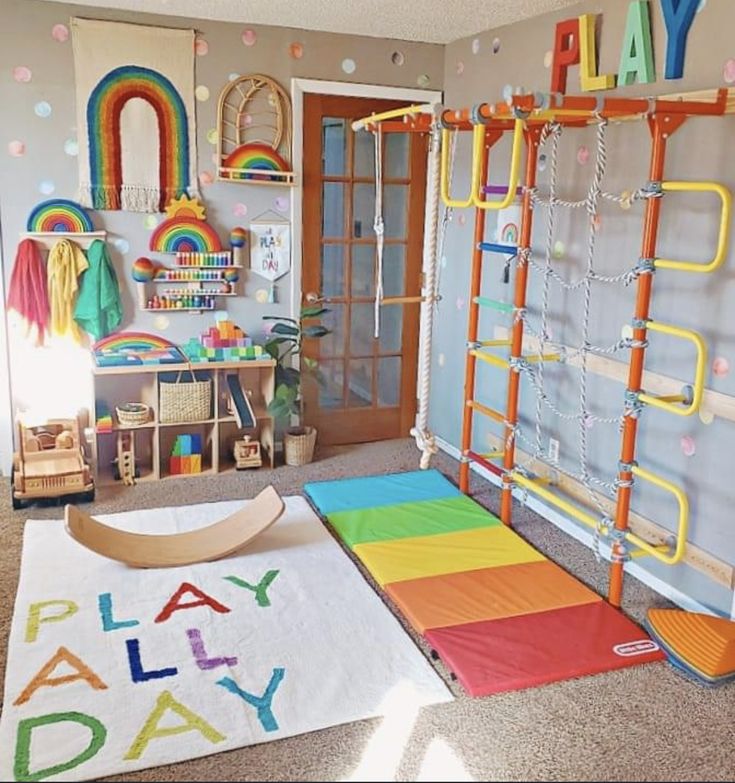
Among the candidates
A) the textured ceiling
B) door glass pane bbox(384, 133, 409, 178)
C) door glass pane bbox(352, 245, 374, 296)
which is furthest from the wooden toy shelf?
the textured ceiling

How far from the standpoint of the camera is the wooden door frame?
171 inches

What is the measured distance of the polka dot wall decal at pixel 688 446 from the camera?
9.95 ft

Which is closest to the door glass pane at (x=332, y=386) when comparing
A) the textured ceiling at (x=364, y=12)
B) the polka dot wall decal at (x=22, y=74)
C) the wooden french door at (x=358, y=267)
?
the wooden french door at (x=358, y=267)

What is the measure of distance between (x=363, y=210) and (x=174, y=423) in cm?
155

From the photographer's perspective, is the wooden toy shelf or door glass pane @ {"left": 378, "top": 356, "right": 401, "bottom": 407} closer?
the wooden toy shelf

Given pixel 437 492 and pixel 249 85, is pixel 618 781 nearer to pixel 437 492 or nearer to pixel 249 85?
pixel 437 492

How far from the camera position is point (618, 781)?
2.19 m

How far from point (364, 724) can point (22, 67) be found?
3.22 m

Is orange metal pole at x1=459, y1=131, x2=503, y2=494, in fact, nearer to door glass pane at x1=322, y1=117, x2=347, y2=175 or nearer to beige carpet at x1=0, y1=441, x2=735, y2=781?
door glass pane at x1=322, y1=117, x2=347, y2=175

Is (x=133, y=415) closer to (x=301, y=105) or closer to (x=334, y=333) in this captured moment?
(x=334, y=333)

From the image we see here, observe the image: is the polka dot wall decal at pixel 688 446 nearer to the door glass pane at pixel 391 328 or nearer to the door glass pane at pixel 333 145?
the door glass pane at pixel 391 328

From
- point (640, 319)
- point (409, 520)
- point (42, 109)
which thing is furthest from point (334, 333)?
point (640, 319)

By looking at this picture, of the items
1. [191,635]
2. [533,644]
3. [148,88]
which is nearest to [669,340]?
[533,644]

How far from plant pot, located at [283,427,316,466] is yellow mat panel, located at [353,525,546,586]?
3.55 ft
